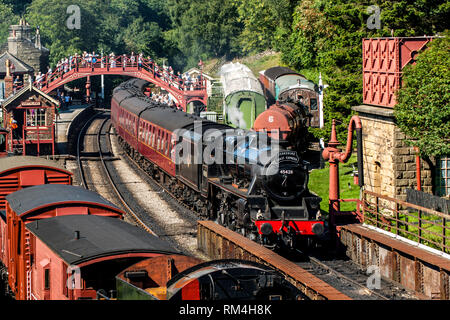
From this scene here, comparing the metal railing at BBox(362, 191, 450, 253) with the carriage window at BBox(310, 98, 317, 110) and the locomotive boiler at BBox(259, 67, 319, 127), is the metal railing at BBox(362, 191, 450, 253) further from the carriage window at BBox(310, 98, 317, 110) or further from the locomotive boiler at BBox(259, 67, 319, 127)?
the carriage window at BBox(310, 98, 317, 110)

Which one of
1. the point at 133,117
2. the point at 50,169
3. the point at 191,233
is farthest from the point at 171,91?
the point at 50,169

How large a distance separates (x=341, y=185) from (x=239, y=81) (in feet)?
61.7

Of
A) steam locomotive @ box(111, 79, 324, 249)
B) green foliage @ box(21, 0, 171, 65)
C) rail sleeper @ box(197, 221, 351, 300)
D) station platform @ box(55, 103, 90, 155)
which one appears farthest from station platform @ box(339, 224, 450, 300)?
green foliage @ box(21, 0, 171, 65)

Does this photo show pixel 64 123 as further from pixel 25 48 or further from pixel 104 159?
pixel 25 48

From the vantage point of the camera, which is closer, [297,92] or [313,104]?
[313,104]

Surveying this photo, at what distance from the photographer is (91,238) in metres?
11.3

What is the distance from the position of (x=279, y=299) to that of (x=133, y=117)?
31.5 metres

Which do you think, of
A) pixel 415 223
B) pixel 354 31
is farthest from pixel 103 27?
pixel 415 223

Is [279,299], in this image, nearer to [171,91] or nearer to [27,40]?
[171,91]

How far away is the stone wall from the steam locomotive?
14.2 feet

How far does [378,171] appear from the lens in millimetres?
24375

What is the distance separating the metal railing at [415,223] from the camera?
17500mm

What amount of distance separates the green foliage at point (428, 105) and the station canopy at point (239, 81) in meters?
22.1

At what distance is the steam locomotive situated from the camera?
19.6 metres
